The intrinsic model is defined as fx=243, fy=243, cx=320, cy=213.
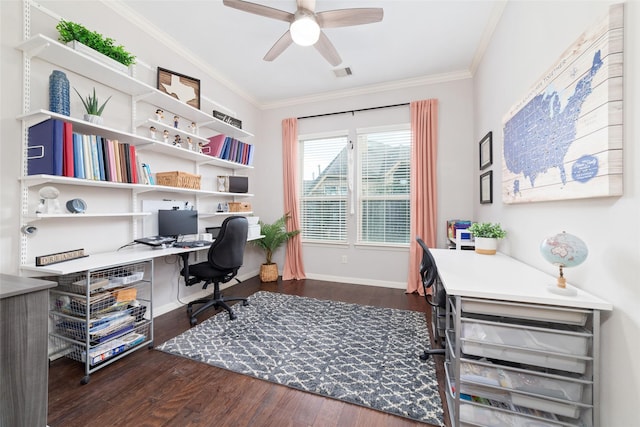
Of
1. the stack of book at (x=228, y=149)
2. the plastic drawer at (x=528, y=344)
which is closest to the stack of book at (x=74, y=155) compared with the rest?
the stack of book at (x=228, y=149)

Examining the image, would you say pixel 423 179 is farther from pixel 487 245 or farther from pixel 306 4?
pixel 306 4

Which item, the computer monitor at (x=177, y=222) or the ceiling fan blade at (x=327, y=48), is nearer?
the ceiling fan blade at (x=327, y=48)

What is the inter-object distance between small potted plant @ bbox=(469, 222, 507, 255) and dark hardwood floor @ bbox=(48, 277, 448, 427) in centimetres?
93

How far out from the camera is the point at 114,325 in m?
1.72

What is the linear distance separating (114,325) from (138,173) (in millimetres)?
1209

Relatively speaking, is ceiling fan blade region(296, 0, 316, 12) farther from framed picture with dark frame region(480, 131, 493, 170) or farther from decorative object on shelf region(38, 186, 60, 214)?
decorative object on shelf region(38, 186, 60, 214)

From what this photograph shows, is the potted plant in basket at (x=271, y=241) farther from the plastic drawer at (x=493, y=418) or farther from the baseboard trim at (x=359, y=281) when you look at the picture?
the plastic drawer at (x=493, y=418)

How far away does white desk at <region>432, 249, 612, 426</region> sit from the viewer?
978 mm

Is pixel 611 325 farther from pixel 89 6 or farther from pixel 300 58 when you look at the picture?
pixel 89 6

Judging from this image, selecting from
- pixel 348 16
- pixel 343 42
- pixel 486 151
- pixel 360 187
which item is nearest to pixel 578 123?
pixel 486 151

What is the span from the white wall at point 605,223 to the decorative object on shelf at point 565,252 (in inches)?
3.4

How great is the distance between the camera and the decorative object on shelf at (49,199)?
1603 millimetres

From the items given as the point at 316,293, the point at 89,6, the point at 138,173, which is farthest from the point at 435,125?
the point at 89,6

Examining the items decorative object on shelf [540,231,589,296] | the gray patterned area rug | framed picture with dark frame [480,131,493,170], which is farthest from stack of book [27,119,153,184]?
framed picture with dark frame [480,131,493,170]
